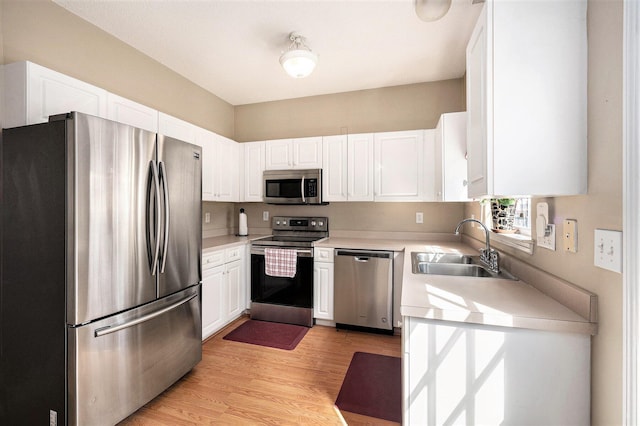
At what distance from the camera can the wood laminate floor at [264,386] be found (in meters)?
1.72

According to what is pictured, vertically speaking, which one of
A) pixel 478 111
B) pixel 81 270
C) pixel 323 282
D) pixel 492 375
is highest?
pixel 478 111

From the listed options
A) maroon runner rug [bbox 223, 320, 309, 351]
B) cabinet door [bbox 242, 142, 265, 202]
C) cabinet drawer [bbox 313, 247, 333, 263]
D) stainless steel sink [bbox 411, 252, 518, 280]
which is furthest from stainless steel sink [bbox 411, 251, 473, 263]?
cabinet door [bbox 242, 142, 265, 202]

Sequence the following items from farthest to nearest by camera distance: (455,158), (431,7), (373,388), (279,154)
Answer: (279,154), (455,158), (373,388), (431,7)

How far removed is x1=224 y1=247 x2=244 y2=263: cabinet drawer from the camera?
114 inches

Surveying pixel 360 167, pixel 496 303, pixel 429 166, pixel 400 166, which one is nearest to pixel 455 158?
pixel 429 166

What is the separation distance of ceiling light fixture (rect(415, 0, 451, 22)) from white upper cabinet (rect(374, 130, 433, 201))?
1.49 m

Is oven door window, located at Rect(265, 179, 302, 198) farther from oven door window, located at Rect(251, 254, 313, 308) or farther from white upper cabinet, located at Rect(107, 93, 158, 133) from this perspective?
white upper cabinet, located at Rect(107, 93, 158, 133)

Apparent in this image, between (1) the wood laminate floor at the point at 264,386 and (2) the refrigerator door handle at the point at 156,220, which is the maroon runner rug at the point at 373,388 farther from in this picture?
(2) the refrigerator door handle at the point at 156,220

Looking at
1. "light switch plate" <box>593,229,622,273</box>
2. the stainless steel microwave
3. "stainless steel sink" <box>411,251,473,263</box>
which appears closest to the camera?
"light switch plate" <box>593,229,622,273</box>

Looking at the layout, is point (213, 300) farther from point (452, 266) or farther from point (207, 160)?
point (452, 266)

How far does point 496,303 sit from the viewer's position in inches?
46.8

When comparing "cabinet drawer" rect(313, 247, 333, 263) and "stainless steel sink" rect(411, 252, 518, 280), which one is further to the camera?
"cabinet drawer" rect(313, 247, 333, 263)

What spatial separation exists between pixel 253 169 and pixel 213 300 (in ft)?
5.30

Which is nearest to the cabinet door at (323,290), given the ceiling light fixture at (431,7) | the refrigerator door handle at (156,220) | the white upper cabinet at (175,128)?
the refrigerator door handle at (156,220)
